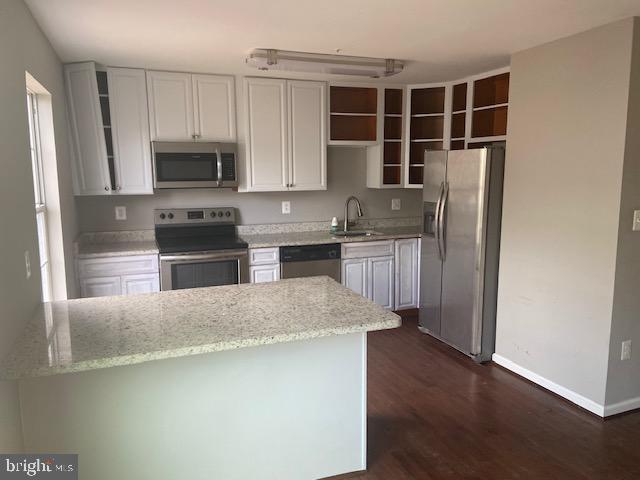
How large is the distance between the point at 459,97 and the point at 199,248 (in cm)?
277

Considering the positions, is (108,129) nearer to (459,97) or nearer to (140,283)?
(140,283)

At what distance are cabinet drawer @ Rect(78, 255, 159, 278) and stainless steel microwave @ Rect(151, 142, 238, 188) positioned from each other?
0.65m

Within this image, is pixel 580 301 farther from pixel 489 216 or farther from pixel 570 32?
pixel 570 32

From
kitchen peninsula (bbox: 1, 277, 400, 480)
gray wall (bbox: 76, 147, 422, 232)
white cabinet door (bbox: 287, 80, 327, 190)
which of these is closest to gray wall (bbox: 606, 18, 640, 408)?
kitchen peninsula (bbox: 1, 277, 400, 480)

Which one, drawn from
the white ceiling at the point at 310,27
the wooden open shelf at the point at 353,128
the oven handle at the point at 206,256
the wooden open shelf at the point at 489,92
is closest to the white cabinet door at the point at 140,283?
the oven handle at the point at 206,256

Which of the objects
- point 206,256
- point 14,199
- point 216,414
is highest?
point 14,199

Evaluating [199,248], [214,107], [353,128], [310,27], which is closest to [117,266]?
[199,248]

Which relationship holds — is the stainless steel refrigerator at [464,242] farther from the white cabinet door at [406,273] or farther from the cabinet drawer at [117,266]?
the cabinet drawer at [117,266]

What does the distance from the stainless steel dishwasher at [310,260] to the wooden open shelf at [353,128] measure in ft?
3.64

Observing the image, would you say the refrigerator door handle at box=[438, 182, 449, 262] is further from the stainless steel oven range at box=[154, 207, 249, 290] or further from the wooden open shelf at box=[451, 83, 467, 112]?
the stainless steel oven range at box=[154, 207, 249, 290]

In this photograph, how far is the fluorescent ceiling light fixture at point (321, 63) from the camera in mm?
3281

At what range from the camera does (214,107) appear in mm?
4059

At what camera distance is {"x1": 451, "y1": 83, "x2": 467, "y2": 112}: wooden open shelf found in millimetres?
4359

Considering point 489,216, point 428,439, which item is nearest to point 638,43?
point 489,216
